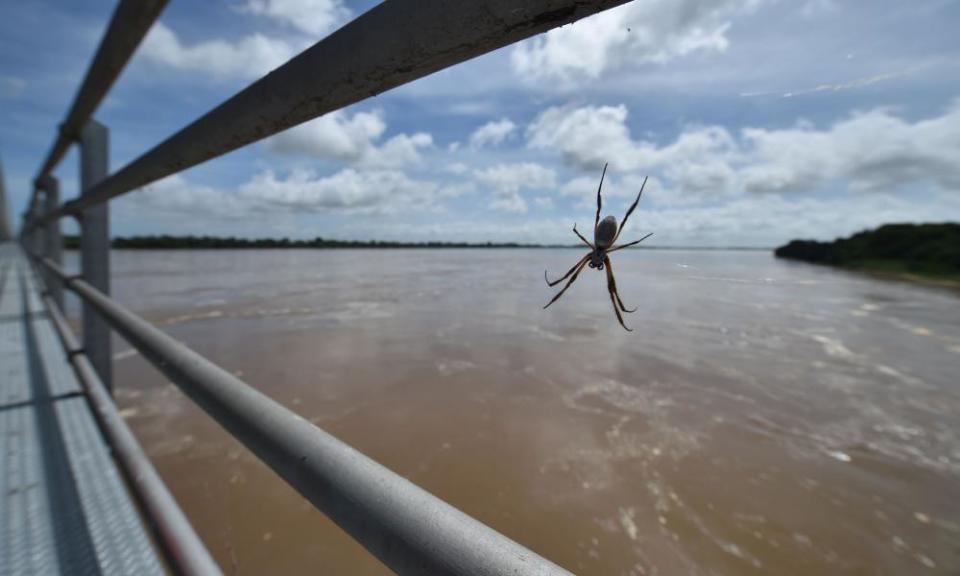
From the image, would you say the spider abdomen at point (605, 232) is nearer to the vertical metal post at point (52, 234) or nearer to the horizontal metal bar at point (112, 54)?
the horizontal metal bar at point (112, 54)

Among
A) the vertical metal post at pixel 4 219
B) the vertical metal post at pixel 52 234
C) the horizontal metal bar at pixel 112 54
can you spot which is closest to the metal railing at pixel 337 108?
the horizontal metal bar at pixel 112 54

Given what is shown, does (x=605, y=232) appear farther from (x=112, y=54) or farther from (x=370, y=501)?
(x=112, y=54)

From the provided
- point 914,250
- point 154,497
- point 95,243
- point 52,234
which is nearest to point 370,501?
point 154,497

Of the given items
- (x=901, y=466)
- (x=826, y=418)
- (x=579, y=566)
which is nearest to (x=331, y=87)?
(x=579, y=566)

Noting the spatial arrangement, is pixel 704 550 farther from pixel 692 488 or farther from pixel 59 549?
pixel 59 549

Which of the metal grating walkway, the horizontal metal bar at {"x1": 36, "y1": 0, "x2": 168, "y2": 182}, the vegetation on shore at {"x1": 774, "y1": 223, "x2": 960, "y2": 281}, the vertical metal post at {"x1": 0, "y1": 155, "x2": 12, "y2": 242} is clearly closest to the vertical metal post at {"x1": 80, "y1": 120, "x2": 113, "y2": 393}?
the horizontal metal bar at {"x1": 36, "y1": 0, "x2": 168, "y2": 182}

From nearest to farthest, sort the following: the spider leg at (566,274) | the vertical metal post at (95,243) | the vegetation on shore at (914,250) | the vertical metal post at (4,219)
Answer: the spider leg at (566,274) → the vertical metal post at (95,243) → the vegetation on shore at (914,250) → the vertical metal post at (4,219)

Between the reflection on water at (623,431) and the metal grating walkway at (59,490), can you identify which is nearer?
the metal grating walkway at (59,490)
